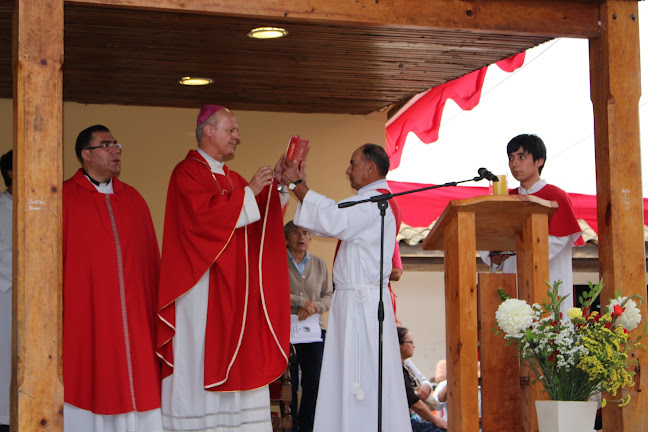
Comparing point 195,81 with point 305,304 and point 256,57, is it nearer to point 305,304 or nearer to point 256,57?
point 256,57

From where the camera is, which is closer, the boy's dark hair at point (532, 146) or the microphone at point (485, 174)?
the microphone at point (485, 174)

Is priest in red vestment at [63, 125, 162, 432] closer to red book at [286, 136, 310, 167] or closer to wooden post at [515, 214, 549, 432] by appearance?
red book at [286, 136, 310, 167]

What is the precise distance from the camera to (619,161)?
18.6 ft

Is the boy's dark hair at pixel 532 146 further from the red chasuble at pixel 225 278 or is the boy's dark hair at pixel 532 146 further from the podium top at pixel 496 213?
the red chasuble at pixel 225 278

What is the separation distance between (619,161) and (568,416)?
182 cm

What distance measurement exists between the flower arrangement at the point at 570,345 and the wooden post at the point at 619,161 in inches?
36.0

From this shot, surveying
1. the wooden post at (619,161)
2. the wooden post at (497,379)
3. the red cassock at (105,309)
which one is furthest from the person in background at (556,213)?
the red cassock at (105,309)

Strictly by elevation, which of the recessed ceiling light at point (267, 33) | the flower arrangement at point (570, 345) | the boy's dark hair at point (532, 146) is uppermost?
the recessed ceiling light at point (267, 33)

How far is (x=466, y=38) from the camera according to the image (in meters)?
6.34

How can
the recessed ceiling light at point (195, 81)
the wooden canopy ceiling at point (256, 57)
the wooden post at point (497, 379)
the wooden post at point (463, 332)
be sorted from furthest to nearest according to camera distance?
the recessed ceiling light at point (195, 81) < the wooden canopy ceiling at point (256, 57) < the wooden post at point (497, 379) < the wooden post at point (463, 332)

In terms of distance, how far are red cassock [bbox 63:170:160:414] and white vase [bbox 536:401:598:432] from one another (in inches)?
89.8

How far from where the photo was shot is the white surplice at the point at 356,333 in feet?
17.9

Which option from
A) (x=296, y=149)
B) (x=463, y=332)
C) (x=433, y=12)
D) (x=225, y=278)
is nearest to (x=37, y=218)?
(x=225, y=278)

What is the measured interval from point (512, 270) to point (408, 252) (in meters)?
4.52
